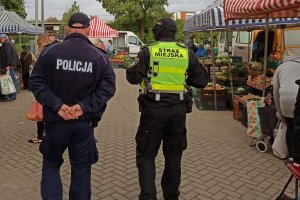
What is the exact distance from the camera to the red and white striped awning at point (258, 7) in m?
5.34

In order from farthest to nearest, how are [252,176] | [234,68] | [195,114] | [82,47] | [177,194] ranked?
[234,68]
[195,114]
[252,176]
[177,194]
[82,47]

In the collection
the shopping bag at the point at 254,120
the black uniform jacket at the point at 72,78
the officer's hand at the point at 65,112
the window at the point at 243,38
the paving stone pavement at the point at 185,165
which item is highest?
the window at the point at 243,38

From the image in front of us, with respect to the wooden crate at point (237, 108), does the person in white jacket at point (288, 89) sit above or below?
above

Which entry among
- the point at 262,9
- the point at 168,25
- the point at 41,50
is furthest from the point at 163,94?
the point at 262,9

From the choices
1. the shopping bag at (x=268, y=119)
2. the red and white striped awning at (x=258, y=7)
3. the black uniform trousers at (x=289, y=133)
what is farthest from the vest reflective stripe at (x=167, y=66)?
the shopping bag at (x=268, y=119)

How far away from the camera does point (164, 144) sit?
3951 mm

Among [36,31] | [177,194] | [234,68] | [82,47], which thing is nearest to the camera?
[82,47]

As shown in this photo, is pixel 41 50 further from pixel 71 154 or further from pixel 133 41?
pixel 133 41

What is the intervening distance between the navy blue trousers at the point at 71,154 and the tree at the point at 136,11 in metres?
31.4

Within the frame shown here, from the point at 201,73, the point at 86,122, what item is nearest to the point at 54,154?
the point at 86,122

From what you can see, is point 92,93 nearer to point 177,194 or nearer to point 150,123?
point 150,123

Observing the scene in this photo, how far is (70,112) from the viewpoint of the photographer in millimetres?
3260

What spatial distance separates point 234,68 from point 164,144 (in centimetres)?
684

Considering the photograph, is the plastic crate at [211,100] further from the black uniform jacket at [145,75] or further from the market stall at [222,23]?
the black uniform jacket at [145,75]
